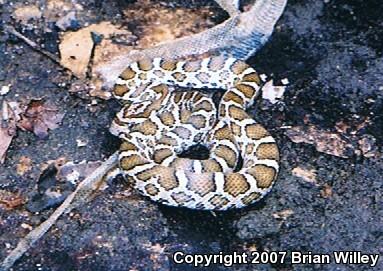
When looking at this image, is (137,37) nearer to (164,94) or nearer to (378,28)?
(164,94)

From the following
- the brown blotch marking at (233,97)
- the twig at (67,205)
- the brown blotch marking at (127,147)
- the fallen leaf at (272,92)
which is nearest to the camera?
the twig at (67,205)

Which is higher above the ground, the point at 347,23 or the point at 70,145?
the point at 347,23

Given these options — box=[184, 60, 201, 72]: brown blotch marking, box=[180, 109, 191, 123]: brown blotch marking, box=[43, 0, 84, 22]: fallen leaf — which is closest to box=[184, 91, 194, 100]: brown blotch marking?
box=[180, 109, 191, 123]: brown blotch marking

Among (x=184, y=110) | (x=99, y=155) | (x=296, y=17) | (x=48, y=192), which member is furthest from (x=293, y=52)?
(x=48, y=192)

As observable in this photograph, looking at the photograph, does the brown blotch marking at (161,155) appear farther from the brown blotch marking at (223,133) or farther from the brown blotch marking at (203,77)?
the brown blotch marking at (203,77)

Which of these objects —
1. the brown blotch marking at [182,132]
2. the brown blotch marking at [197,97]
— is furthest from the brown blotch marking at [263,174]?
the brown blotch marking at [197,97]

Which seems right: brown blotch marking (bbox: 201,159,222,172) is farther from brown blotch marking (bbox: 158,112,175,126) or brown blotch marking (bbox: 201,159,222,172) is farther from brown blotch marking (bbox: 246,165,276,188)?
brown blotch marking (bbox: 158,112,175,126)
